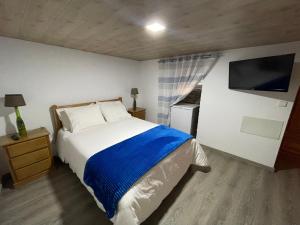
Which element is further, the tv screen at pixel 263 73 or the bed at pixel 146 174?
the tv screen at pixel 263 73

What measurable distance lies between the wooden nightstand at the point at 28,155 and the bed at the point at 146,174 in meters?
0.25

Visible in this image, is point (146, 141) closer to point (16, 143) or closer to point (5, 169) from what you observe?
point (16, 143)

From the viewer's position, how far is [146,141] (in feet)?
6.06

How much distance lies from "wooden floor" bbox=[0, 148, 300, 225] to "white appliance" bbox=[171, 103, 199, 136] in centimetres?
123

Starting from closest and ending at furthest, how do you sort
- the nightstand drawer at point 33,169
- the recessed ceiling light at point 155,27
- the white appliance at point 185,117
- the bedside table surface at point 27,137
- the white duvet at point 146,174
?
Answer: the white duvet at point 146,174 → the recessed ceiling light at point 155,27 → the bedside table surface at point 27,137 → the nightstand drawer at point 33,169 → the white appliance at point 185,117

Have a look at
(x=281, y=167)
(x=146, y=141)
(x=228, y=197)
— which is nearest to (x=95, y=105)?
(x=146, y=141)

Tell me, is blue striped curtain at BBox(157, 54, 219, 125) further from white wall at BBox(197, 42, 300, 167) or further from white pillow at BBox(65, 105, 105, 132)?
white pillow at BBox(65, 105, 105, 132)

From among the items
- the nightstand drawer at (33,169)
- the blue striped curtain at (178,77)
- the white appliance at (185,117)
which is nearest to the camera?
the nightstand drawer at (33,169)

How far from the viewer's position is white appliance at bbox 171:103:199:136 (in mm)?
3119

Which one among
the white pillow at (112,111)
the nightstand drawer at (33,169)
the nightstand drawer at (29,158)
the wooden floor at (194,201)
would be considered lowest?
the wooden floor at (194,201)

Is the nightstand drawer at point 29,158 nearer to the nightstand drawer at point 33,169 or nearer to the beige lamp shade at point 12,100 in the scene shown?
the nightstand drawer at point 33,169

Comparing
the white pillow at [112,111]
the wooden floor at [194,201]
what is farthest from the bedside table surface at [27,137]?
the white pillow at [112,111]

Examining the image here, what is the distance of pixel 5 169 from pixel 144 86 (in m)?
3.21

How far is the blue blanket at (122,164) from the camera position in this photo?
1.17m
